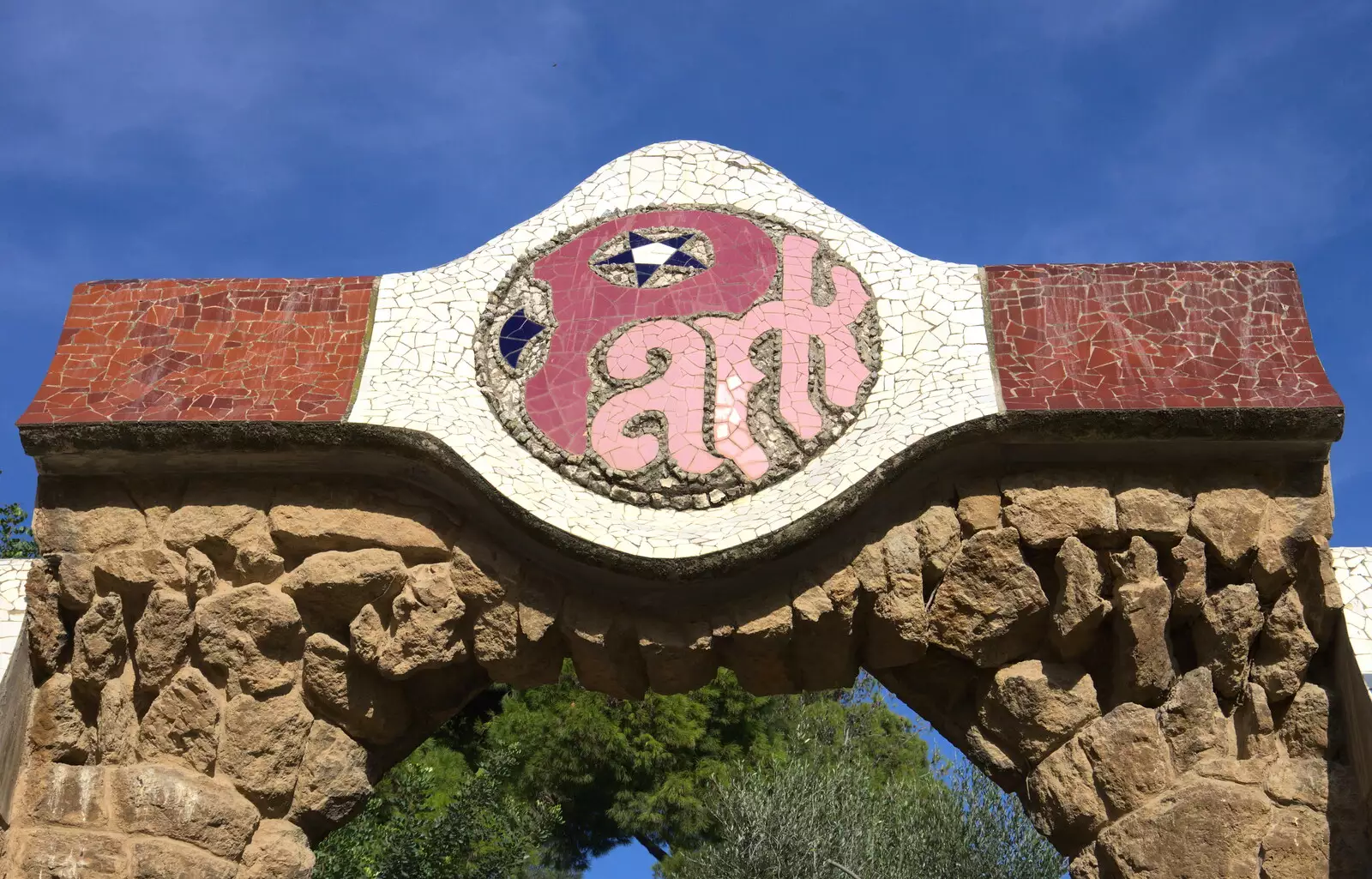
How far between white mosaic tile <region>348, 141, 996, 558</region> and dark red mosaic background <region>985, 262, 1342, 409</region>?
0.49ft

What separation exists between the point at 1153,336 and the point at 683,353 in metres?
1.68

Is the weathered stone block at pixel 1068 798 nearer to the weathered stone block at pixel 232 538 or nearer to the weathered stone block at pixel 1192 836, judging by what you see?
the weathered stone block at pixel 1192 836

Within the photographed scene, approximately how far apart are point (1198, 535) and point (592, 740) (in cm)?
959

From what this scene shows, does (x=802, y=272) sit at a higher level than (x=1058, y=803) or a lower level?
higher

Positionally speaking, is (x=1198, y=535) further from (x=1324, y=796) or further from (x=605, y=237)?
(x=605, y=237)

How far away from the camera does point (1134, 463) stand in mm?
5668

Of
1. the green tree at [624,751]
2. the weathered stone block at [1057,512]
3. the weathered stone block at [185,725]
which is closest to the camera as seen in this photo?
the weathered stone block at [1057,512]

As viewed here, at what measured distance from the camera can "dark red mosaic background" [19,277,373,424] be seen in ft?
19.3

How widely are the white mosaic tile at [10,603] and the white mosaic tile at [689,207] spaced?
138 cm

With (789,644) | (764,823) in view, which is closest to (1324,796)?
(789,644)

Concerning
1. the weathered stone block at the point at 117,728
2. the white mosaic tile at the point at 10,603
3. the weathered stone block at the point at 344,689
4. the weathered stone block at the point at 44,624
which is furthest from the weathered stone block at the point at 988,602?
the white mosaic tile at the point at 10,603

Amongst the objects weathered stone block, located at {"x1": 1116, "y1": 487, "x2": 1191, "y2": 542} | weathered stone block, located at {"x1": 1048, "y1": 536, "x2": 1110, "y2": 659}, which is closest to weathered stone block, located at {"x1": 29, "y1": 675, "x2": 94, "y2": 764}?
weathered stone block, located at {"x1": 1048, "y1": 536, "x2": 1110, "y2": 659}

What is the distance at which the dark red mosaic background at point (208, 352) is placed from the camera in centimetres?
589

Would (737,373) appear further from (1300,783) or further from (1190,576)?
(1300,783)
